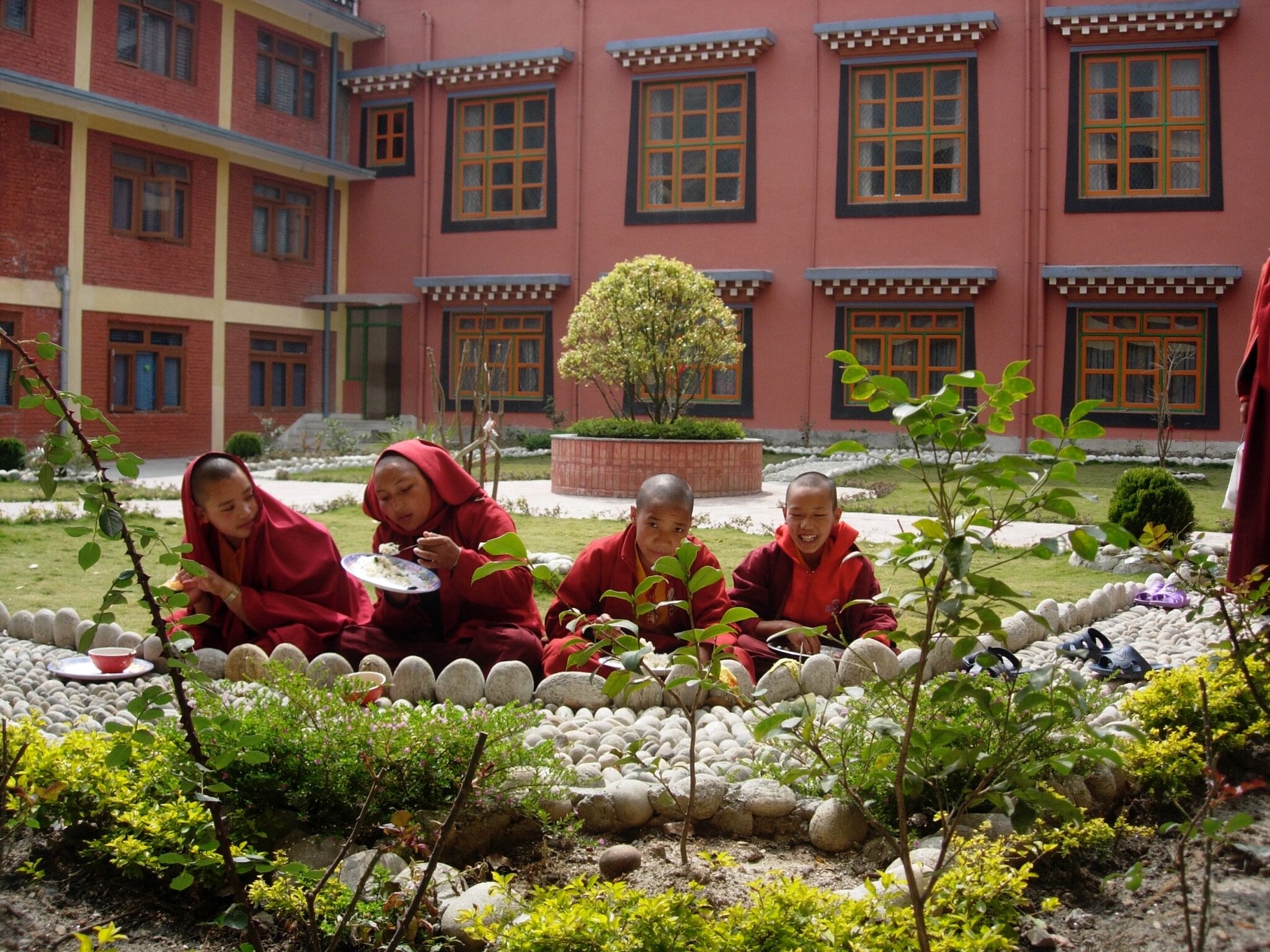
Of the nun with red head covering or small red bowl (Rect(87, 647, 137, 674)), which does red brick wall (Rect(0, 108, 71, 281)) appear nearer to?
small red bowl (Rect(87, 647, 137, 674))

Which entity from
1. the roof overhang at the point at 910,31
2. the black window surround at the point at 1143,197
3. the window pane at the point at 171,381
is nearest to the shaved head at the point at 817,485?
the black window surround at the point at 1143,197

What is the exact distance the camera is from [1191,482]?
13.5 m

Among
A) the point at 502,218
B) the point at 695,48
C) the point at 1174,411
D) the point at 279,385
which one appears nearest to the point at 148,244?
the point at 279,385

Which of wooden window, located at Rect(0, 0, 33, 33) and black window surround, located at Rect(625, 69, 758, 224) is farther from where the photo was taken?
black window surround, located at Rect(625, 69, 758, 224)

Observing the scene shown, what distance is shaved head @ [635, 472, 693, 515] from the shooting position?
13.8 ft

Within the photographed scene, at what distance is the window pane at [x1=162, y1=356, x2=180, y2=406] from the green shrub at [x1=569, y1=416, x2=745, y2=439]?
875 centimetres

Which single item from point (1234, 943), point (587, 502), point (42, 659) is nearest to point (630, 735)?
point (1234, 943)

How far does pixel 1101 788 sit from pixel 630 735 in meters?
1.34

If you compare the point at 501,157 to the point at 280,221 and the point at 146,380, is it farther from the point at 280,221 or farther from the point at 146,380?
the point at 146,380

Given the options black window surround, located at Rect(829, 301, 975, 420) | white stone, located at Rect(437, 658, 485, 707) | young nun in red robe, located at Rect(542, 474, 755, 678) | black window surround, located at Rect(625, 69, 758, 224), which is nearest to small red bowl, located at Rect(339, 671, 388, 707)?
white stone, located at Rect(437, 658, 485, 707)

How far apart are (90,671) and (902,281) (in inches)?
610

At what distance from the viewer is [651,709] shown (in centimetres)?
405

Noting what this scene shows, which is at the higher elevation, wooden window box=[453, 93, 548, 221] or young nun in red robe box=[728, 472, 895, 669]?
wooden window box=[453, 93, 548, 221]

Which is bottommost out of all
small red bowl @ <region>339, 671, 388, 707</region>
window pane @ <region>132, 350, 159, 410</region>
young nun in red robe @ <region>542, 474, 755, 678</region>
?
small red bowl @ <region>339, 671, 388, 707</region>
